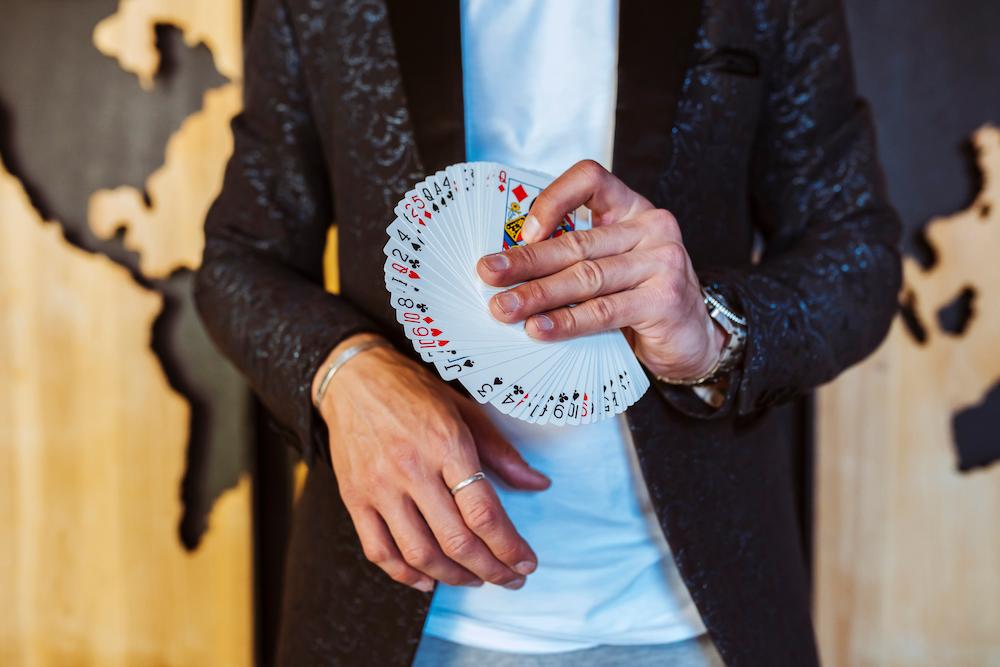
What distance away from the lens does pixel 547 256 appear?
61 cm

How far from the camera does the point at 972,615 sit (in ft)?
6.31

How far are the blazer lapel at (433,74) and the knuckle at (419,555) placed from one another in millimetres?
339

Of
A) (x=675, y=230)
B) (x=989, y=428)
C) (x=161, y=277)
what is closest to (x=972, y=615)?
(x=989, y=428)

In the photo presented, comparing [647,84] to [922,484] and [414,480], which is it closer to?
[414,480]

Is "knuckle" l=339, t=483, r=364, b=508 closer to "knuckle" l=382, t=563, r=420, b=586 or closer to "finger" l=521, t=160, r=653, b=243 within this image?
"knuckle" l=382, t=563, r=420, b=586

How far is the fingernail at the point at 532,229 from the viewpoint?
637 mm

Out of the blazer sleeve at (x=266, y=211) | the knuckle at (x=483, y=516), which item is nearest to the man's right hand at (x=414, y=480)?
the knuckle at (x=483, y=516)

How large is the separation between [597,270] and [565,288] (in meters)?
0.03

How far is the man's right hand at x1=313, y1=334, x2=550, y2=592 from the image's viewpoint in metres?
0.70

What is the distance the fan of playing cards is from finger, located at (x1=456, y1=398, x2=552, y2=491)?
139mm

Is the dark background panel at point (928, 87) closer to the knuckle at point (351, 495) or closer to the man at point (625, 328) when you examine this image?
the man at point (625, 328)

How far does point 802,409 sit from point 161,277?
4.86ft

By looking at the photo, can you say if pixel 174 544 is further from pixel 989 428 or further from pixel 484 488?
pixel 989 428

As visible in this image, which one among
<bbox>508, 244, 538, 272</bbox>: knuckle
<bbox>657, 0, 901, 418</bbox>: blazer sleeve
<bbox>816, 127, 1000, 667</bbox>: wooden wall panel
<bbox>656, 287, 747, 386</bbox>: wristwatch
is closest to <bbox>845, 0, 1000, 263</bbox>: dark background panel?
<bbox>816, 127, 1000, 667</bbox>: wooden wall panel
